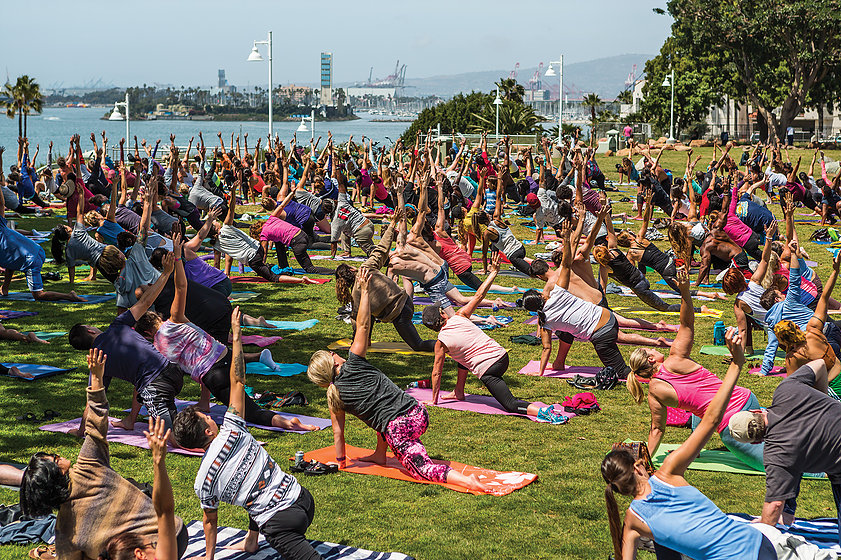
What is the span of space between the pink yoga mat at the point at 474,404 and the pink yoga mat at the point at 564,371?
1112mm

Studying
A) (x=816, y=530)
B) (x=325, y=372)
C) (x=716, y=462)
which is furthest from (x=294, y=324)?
(x=816, y=530)

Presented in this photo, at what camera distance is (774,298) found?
1030cm

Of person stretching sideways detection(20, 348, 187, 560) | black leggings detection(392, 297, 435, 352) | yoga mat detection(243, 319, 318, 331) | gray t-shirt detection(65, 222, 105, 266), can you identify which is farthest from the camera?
gray t-shirt detection(65, 222, 105, 266)

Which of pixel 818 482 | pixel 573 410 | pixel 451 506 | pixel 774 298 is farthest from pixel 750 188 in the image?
pixel 451 506

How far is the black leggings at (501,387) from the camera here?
366 inches

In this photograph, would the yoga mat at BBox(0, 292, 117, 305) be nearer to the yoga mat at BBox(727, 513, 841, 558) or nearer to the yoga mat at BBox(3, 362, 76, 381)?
the yoga mat at BBox(3, 362, 76, 381)

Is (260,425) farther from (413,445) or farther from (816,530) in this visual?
(816,530)

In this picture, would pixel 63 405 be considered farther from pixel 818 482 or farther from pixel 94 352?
pixel 818 482

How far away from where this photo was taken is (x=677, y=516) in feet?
16.7

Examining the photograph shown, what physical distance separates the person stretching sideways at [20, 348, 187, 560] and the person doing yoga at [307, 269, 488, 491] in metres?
2.17

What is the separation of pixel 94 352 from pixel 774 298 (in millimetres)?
7551

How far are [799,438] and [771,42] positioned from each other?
50915 millimetres

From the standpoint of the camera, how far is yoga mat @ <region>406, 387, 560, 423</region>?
31.3 ft

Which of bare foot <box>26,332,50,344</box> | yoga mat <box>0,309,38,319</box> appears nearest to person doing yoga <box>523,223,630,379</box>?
bare foot <box>26,332,50,344</box>
